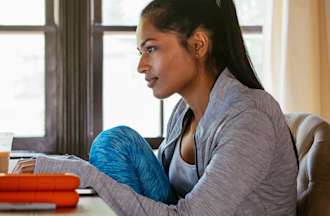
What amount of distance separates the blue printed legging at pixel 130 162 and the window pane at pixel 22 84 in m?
1.08

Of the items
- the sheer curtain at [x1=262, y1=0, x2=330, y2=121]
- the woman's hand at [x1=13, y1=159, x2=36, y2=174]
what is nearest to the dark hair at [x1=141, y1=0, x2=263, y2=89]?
the woman's hand at [x1=13, y1=159, x2=36, y2=174]

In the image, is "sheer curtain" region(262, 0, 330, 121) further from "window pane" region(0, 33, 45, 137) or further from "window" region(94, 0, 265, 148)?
"window pane" region(0, 33, 45, 137)

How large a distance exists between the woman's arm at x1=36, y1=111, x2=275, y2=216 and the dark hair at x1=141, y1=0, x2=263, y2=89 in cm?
19

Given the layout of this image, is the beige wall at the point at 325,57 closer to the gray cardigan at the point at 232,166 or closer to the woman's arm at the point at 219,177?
the gray cardigan at the point at 232,166

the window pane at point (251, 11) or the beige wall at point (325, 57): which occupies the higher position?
the window pane at point (251, 11)

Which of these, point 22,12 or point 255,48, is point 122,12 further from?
point 255,48

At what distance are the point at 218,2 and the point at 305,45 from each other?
0.93m

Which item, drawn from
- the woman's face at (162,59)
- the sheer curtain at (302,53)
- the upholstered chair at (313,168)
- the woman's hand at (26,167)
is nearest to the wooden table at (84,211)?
the woman's hand at (26,167)

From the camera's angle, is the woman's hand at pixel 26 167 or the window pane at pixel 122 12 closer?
the woman's hand at pixel 26 167

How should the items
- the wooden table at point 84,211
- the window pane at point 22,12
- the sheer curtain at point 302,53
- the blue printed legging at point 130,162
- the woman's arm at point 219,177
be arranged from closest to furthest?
the wooden table at point 84,211 < the woman's arm at point 219,177 < the blue printed legging at point 130,162 < the sheer curtain at point 302,53 < the window pane at point 22,12

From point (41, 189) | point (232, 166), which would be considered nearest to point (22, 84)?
point (232, 166)

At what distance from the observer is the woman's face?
1389 millimetres

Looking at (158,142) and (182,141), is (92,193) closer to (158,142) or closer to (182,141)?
(182,141)

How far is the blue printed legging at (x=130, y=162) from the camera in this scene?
133cm
